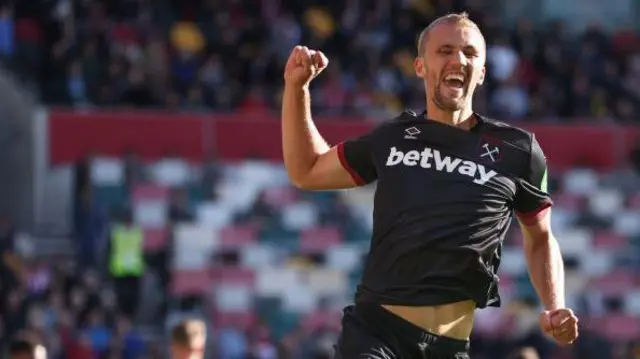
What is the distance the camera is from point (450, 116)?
583 centimetres

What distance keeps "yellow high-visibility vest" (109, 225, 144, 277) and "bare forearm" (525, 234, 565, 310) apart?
12.2 metres

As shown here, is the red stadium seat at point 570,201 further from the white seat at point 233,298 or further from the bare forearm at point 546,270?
the bare forearm at point 546,270

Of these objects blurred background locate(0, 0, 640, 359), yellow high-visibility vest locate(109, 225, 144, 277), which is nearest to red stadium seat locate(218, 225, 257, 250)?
blurred background locate(0, 0, 640, 359)

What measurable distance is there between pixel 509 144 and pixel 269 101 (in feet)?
50.1

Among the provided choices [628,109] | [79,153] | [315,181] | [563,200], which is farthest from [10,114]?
[315,181]

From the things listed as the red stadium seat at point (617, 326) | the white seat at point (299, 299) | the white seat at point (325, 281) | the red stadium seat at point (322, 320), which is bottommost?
the red stadium seat at point (617, 326)

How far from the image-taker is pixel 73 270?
17594 mm

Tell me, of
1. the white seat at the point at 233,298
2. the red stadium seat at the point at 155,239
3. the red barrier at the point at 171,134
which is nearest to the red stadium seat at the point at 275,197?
the red barrier at the point at 171,134

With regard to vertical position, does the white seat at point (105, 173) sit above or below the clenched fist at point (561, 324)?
below

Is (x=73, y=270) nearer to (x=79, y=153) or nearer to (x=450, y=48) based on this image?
(x=79, y=153)

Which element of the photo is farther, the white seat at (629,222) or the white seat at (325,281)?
the white seat at (629,222)

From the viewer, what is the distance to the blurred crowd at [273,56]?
20.2 meters

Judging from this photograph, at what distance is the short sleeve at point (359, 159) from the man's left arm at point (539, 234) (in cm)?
55

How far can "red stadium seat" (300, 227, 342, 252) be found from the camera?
751 inches
